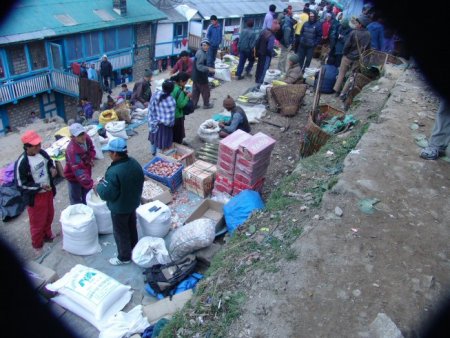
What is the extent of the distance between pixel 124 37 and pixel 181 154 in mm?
11760

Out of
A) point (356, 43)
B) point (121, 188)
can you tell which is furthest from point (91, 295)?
point (356, 43)

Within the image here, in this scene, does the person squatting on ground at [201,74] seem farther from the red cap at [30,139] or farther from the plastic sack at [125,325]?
the plastic sack at [125,325]

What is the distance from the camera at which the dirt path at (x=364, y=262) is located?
2572mm

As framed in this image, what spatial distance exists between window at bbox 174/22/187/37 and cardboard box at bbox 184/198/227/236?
15.2 metres

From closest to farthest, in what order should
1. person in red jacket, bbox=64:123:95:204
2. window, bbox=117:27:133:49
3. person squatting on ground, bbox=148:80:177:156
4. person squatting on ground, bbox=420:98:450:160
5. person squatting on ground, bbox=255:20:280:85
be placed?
person squatting on ground, bbox=420:98:450:160 < person in red jacket, bbox=64:123:95:204 < person squatting on ground, bbox=148:80:177:156 < person squatting on ground, bbox=255:20:280:85 < window, bbox=117:27:133:49

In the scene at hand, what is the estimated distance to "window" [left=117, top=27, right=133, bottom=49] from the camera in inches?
617

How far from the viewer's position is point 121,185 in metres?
3.79

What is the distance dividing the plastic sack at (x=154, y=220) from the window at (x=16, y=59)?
10.2 m

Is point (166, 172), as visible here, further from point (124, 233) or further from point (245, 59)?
point (245, 59)

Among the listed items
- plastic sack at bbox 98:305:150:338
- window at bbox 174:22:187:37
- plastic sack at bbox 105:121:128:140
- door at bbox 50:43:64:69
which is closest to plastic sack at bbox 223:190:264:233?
plastic sack at bbox 98:305:150:338

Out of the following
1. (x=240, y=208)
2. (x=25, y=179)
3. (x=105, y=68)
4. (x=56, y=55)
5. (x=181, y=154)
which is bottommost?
(x=105, y=68)

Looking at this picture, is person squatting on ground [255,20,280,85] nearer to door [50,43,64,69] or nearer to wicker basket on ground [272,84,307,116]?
wicker basket on ground [272,84,307,116]

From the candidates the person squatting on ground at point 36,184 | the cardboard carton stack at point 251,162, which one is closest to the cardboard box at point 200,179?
the cardboard carton stack at point 251,162

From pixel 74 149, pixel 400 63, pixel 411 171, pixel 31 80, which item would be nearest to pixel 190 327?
pixel 74 149
